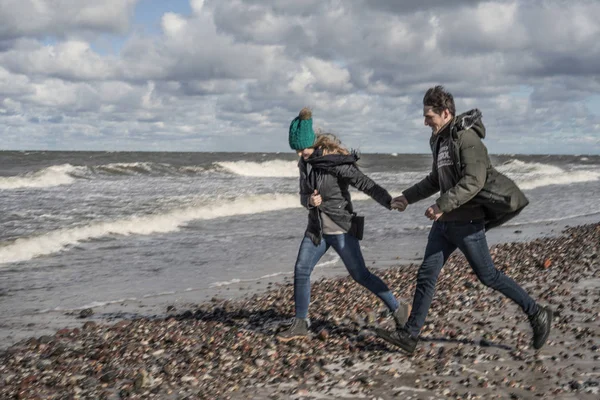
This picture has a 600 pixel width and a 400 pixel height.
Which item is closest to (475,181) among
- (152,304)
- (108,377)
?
(108,377)

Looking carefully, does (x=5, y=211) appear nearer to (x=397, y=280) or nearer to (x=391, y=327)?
(x=397, y=280)

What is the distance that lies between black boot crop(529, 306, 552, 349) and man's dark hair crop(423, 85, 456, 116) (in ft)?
6.72

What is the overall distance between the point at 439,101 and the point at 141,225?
50.6 ft

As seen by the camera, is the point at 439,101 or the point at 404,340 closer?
the point at 439,101

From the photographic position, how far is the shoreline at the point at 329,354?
5.48 m

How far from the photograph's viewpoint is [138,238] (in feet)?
58.5

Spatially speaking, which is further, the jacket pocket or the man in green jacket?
the jacket pocket

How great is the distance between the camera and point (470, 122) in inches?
214

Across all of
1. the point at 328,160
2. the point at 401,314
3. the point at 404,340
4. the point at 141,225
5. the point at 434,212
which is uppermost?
the point at 328,160

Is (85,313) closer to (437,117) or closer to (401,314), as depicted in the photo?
(401,314)

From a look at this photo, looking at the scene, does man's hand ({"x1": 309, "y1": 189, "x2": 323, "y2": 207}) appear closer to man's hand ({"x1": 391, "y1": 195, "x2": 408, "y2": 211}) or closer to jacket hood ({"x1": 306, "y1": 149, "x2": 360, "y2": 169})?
jacket hood ({"x1": 306, "y1": 149, "x2": 360, "y2": 169})

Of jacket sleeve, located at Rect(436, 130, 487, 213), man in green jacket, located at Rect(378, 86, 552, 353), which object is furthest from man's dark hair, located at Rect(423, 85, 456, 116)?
jacket sleeve, located at Rect(436, 130, 487, 213)

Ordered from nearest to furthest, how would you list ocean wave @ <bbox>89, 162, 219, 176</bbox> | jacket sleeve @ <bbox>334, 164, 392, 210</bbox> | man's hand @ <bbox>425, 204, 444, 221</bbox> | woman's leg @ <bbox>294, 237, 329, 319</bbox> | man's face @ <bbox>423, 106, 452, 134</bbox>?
1. man's hand @ <bbox>425, 204, 444, 221</bbox>
2. man's face @ <bbox>423, 106, 452, 134</bbox>
3. jacket sleeve @ <bbox>334, 164, 392, 210</bbox>
4. woman's leg @ <bbox>294, 237, 329, 319</bbox>
5. ocean wave @ <bbox>89, 162, 219, 176</bbox>

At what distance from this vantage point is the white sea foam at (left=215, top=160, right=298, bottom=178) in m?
60.9
